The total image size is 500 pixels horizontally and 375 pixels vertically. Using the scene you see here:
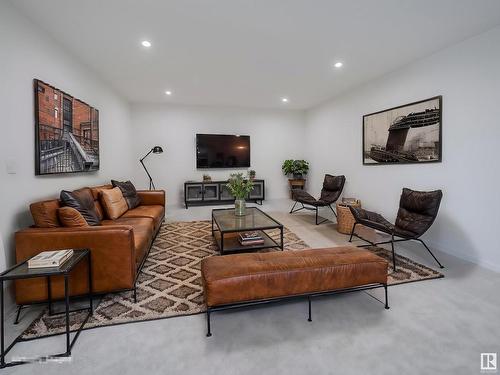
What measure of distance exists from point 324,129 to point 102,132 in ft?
15.8

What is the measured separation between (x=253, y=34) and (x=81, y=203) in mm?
2621

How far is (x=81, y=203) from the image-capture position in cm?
261

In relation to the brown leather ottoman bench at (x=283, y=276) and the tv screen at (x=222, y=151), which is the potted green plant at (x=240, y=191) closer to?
the brown leather ottoman bench at (x=283, y=276)

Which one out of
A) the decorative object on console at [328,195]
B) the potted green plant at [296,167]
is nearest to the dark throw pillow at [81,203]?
the decorative object on console at [328,195]

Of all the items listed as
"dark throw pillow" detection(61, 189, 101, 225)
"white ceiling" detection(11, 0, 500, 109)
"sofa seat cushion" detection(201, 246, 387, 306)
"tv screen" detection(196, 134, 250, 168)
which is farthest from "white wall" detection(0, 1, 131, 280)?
"tv screen" detection(196, 134, 250, 168)

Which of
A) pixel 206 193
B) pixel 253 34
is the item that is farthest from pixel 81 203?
pixel 206 193

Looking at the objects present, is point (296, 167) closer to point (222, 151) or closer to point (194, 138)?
point (222, 151)

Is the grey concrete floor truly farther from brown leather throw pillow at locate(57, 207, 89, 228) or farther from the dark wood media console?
the dark wood media console

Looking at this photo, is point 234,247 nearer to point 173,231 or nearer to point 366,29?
point 173,231

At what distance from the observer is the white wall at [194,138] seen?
252 inches

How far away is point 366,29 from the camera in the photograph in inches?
110

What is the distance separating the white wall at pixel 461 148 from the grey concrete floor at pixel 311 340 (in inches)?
39.2

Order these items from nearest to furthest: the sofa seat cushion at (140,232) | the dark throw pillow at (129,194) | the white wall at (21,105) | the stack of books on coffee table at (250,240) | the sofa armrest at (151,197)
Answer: the white wall at (21,105) < the sofa seat cushion at (140,232) < the stack of books on coffee table at (250,240) < the dark throw pillow at (129,194) < the sofa armrest at (151,197)

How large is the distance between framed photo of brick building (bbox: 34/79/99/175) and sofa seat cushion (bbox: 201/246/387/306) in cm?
213
